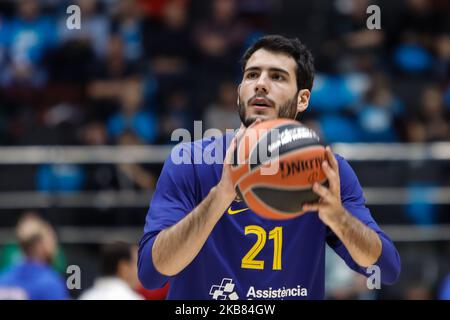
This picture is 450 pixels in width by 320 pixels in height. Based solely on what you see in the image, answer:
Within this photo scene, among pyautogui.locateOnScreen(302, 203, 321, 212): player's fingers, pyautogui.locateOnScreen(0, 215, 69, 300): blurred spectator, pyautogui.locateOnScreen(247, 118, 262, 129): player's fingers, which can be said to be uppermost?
A: pyautogui.locateOnScreen(247, 118, 262, 129): player's fingers

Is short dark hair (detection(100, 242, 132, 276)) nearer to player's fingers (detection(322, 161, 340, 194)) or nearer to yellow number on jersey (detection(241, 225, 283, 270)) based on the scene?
yellow number on jersey (detection(241, 225, 283, 270))

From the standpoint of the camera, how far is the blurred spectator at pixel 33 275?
838 centimetres

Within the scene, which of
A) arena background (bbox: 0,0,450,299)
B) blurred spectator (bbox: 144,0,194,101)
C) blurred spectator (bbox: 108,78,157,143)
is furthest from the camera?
blurred spectator (bbox: 144,0,194,101)

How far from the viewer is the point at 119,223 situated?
11.2 metres

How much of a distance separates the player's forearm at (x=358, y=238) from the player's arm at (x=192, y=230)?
0.51 m

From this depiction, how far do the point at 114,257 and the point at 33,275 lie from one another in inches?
46.4

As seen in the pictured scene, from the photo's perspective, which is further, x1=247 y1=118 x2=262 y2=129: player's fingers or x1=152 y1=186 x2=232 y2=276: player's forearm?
x1=247 y1=118 x2=262 y2=129: player's fingers

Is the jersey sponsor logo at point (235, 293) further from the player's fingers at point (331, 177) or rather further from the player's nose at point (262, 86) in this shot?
the player's nose at point (262, 86)

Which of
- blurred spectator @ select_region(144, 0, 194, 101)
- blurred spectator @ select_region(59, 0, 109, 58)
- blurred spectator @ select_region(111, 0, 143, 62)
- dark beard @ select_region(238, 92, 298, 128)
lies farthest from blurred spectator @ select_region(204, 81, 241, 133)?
dark beard @ select_region(238, 92, 298, 128)

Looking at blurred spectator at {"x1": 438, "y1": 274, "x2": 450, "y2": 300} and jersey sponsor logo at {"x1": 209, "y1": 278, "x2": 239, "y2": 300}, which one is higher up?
jersey sponsor logo at {"x1": 209, "y1": 278, "x2": 239, "y2": 300}

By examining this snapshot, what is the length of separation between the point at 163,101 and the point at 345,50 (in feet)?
9.53

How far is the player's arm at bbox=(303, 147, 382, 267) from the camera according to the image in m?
3.84

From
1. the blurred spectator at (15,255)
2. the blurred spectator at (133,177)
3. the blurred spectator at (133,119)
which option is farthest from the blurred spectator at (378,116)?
the blurred spectator at (15,255)

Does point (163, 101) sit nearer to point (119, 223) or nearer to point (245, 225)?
point (119, 223)
